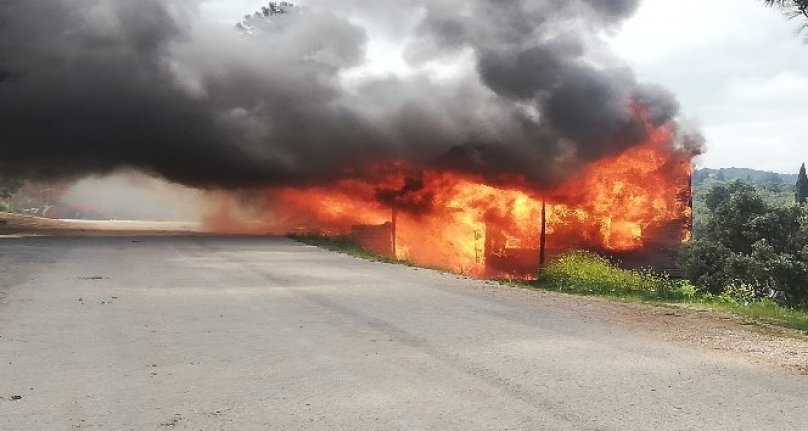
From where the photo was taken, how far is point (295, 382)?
21.2ft

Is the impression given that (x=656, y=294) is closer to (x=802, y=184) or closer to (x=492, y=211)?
(x=492, y=211)

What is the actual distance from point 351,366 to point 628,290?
37.8 feet

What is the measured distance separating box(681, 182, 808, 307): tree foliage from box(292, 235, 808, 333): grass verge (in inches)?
228

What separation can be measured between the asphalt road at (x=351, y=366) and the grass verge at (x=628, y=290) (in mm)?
2705

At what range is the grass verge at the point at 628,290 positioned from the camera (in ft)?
40.7

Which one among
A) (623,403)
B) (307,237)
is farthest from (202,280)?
(307,237)

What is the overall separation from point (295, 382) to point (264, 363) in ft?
2.92

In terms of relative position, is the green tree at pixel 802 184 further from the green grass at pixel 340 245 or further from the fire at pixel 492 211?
the green grass at pixel 340 245

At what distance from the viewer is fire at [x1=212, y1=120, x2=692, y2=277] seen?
111 ft

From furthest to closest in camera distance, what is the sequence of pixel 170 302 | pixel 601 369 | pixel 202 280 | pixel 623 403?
1. pixel 202 280
2. pixel 170 302
3. pixel 601 369
4. pixel 623 403

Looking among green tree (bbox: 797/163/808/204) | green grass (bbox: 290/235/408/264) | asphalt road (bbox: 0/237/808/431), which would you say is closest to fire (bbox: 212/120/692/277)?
green grass (bbox: 290/235/408/264)

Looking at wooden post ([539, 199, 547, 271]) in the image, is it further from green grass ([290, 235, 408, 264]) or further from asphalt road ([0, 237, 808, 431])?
asphalt road ([0, 237, 808, 431])

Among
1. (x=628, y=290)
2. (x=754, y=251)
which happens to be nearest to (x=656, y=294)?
(x=628, y=290)

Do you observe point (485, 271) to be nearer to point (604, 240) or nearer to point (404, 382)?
point (604, 240)
